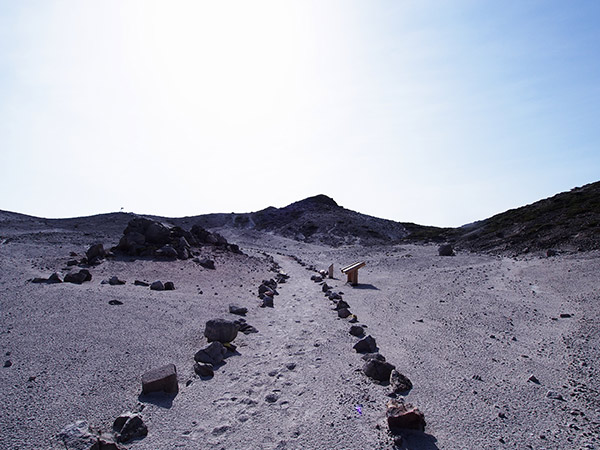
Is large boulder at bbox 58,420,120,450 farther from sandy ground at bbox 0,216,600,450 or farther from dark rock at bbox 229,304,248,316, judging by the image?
dark rock at bbox 229,304,248,316

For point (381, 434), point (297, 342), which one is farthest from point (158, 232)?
point (381, 434)

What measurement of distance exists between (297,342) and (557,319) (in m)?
7.04

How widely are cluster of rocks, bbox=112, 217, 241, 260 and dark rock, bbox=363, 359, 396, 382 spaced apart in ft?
48.4

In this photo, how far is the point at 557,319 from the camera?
10.5 metres

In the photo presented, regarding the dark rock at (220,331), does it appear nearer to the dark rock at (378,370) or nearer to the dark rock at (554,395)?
the dark rock at (378,370)

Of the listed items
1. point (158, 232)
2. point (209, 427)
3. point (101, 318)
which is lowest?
point (209, 427)

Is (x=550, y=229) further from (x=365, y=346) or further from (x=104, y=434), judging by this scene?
(x=104, y=434)

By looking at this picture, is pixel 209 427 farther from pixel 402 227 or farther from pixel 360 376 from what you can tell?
pixel 402 227

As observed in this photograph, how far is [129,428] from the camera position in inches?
195

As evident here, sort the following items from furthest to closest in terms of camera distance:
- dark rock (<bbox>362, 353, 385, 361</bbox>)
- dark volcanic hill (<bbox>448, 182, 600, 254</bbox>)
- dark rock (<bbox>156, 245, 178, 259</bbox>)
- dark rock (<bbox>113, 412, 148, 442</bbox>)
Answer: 1. dark volcanic hill (<bbox>448, 182, 600, 254</bbox>)
2. dark rock (<bbox>156, 245, 178, 259</bbox>)
3. dark rock (<bbox>362, 353, 385, 361</bbox>)
4. dark rock (<bbox>113, 412, 148, 442</bbox>)

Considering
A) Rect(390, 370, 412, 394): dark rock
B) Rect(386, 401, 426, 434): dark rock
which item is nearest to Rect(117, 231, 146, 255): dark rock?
Rect(390, 370, 412, 394): dark rock

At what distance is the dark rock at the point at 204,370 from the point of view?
6.93 m

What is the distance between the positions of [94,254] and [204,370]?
1251 centimetres

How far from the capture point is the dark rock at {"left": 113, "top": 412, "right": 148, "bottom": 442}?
486 centimetres
